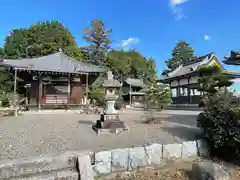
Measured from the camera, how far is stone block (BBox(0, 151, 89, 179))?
3293 mm

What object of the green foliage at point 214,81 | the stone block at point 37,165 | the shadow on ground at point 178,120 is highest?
the green foliage at point 214,81

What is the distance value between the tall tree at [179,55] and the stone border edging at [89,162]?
43.5 meters

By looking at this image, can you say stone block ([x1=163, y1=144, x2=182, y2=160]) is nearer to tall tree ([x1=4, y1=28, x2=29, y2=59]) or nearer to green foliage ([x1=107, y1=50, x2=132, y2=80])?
tall tree ([x1=4, y1=28, x2=29, y2=59])

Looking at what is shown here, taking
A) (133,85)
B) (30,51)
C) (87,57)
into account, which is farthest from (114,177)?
(87,57)

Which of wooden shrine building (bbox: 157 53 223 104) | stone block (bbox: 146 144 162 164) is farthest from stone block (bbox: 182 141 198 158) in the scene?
wooden shrine building (bbox: 157 53 223 104)

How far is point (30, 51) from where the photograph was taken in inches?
1078

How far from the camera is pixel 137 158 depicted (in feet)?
13.6

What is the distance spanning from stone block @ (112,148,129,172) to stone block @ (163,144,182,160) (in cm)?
111

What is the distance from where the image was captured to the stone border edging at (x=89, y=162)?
3.38m

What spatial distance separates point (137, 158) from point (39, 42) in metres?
29.0

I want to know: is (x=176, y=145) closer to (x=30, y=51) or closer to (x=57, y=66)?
(x=57, y=66)

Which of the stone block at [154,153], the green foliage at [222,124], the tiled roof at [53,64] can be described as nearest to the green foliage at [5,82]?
the tiled roof at [53,64]

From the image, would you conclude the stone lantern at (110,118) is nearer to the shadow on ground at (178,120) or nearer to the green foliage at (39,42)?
the shadow on ground at (178,120)

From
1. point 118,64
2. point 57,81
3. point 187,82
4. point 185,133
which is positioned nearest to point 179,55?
point 118,64
